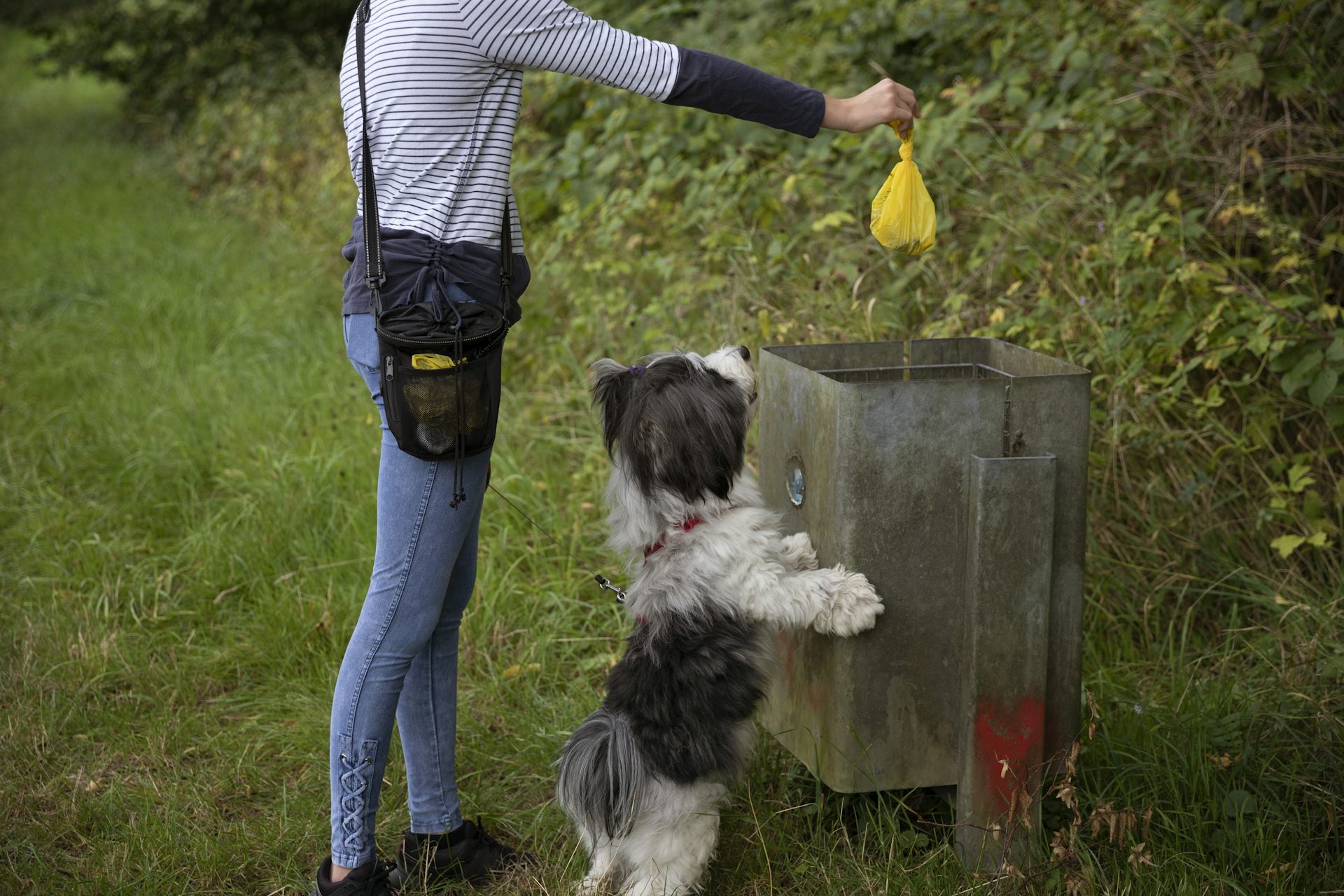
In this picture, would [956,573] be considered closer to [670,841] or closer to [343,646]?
[670,841]

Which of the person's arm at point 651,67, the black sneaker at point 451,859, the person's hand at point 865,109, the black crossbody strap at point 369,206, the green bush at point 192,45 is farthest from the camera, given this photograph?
the green bush at point 192,45

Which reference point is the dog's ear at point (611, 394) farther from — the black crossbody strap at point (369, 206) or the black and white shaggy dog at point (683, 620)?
the black crossbody strap at point (369, 206)

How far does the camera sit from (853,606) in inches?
103

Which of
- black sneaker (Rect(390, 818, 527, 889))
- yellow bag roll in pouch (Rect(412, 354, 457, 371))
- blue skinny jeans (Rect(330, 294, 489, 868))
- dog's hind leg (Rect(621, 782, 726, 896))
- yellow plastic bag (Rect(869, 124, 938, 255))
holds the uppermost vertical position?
yellow plastic bag (Rect(869, 124, 938, 255))

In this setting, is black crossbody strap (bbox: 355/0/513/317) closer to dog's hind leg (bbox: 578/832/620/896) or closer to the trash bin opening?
A: the trash bin opening

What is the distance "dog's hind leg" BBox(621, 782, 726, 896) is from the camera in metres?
2.71

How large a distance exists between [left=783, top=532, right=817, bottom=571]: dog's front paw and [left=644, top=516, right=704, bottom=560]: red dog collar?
0.23m

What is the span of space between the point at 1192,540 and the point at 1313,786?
114 cm

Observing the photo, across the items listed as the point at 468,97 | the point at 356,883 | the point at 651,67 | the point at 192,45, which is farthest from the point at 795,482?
the point at 192,45

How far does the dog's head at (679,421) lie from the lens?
2.65 metres

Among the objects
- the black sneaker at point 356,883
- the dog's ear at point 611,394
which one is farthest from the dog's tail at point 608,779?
the dog's ear at point 611,394

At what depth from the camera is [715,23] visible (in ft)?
24.1

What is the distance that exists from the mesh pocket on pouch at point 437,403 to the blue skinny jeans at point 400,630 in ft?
0.23

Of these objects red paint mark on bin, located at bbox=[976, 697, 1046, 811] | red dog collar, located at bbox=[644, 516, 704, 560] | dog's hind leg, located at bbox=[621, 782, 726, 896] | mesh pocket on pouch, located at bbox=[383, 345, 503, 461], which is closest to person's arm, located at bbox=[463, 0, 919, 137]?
mesh pocket on pouch, located at bbox=[383, 345, 503, 461]
